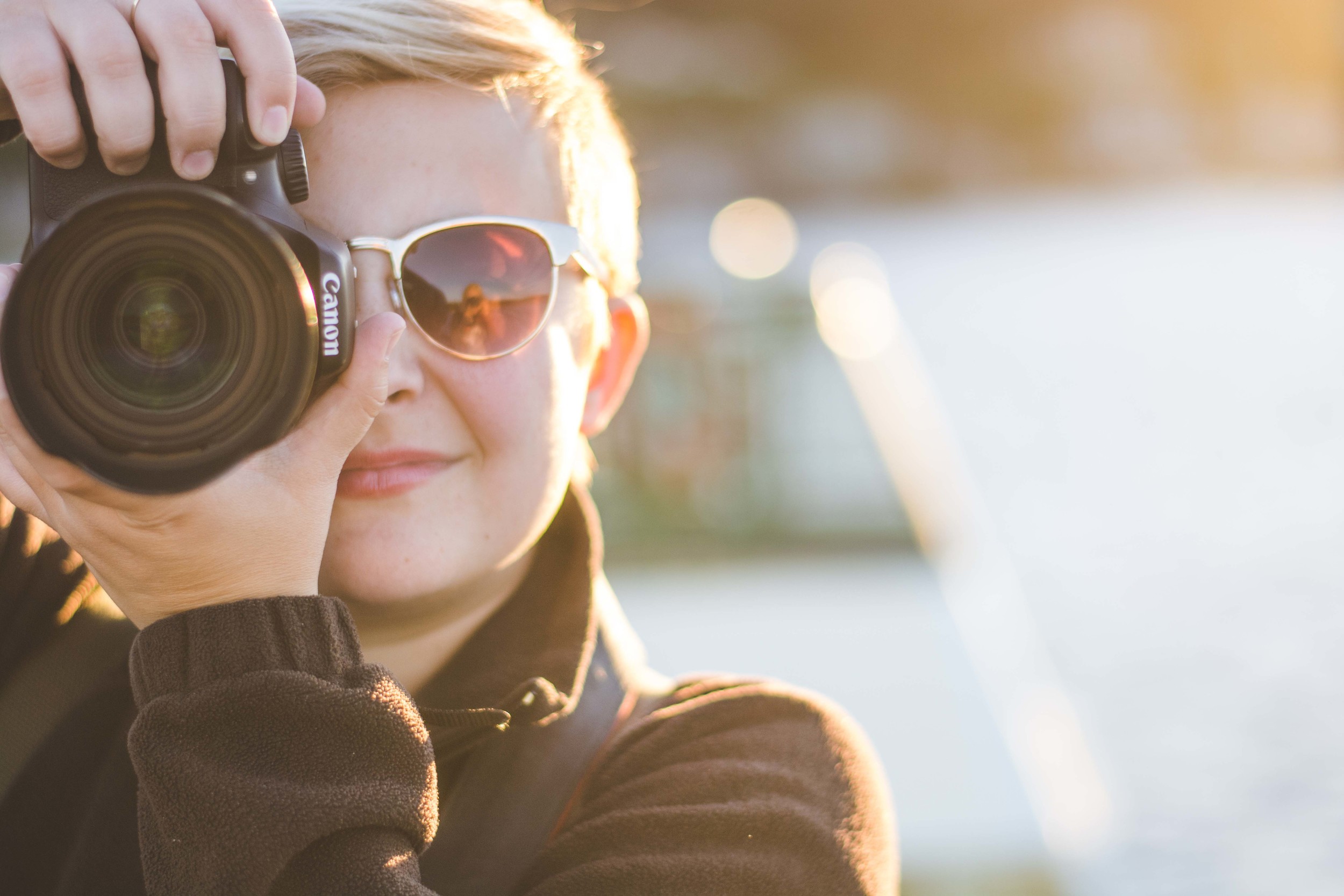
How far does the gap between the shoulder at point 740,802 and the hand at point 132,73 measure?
603 millimetres

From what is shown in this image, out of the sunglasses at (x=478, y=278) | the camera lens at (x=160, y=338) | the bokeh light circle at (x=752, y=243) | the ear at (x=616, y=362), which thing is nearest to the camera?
the camera lens at (x=160, y=338)

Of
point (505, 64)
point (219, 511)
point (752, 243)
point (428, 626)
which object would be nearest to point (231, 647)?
point (219, 511)

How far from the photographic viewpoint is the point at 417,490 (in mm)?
1107

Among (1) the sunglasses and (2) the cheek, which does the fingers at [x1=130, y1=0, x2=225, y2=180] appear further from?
(2) the cheek

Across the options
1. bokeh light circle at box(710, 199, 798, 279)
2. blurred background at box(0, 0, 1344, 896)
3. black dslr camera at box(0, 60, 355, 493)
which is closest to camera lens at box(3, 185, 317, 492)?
black dslr camera at box(0, 60, 355, 493)

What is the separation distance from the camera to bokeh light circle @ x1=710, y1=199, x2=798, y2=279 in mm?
2703

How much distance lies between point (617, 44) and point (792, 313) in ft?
37.2

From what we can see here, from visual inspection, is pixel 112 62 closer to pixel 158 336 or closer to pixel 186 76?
pixel 186 76

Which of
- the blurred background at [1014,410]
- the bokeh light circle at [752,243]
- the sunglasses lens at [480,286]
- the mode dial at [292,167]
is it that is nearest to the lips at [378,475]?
the sunglasses lens at [480,286]

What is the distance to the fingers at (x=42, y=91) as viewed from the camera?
943 mm

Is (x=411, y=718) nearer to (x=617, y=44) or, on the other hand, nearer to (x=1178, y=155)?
(x=617, y=44)

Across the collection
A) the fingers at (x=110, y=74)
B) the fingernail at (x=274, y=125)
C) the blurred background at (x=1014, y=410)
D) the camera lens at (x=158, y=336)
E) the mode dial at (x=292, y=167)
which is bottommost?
the blurred background at (x=1014, y=410)

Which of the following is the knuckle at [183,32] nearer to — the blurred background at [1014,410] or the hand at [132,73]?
the hand at [132,73]

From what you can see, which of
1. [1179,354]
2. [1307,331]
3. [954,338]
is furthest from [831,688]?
[1307,331]
